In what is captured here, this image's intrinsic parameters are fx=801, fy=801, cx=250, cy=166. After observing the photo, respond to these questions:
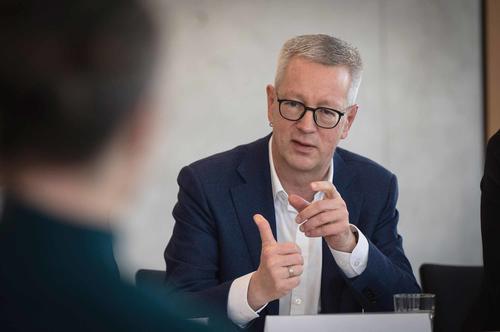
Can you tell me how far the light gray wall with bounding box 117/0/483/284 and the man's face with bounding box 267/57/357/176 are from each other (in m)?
1.73

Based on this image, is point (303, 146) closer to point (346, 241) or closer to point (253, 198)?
point (253, 198)

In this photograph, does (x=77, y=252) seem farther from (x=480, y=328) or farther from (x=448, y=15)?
(x=448, y=15)

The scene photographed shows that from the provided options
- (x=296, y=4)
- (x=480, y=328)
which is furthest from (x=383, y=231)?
(x=296, y=4)

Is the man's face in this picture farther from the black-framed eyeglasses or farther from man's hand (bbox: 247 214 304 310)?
man's hand (bbox: 247 214 304 310)

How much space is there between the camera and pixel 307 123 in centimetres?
252

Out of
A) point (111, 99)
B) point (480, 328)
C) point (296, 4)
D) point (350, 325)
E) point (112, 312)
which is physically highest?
point (296, 4)

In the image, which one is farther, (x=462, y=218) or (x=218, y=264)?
(x=462, y=218)

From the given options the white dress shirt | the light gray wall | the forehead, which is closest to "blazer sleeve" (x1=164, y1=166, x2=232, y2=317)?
the white dress shirt

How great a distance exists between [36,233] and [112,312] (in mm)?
89

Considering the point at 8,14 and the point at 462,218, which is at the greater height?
the point at 8,14

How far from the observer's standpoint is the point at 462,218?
5.36 m

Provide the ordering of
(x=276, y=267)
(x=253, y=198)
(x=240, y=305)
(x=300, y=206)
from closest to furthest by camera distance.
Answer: (x=276, y=267) < (x=240, y=305) < (x=300, y=206) < (x=253, y=198)

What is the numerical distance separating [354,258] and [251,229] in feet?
1.25

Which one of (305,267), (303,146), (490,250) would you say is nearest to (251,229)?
(305,267)
